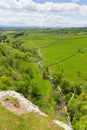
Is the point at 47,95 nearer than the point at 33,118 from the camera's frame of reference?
No

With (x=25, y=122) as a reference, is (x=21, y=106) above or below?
above

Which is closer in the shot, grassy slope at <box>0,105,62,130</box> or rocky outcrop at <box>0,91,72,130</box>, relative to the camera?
grassy slope at <box>0,105,62,130</box>

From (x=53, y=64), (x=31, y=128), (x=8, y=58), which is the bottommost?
(x=53, y=64)

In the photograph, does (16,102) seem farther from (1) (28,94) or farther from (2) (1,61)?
(2) (1,61)

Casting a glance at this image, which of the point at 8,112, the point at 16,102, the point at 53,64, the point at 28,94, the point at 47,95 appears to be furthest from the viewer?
the point at 53,64

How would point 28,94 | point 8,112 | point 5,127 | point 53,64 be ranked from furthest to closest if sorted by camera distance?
1. point 53,64
2. point 28,94
3. point 8,112
4. point 5,127

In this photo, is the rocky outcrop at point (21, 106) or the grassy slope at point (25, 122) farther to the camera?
the rocky outcrop at point (21, 106)

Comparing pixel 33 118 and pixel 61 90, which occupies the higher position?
pixel 33 118

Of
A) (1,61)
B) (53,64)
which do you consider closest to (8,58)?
(1,61)
